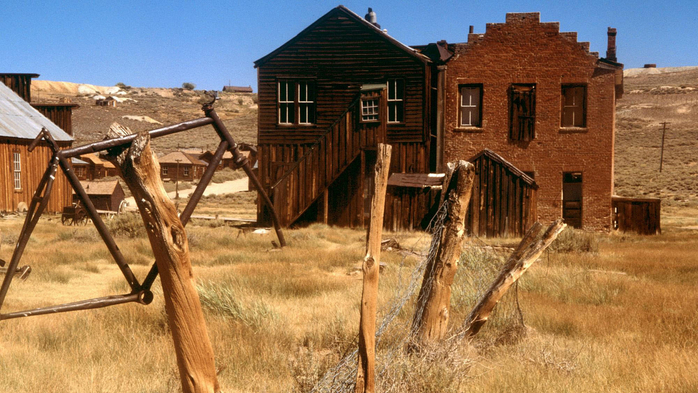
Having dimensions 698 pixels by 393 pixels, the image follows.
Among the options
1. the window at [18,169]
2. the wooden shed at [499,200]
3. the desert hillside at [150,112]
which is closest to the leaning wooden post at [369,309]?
the wooden shed at [499,200]

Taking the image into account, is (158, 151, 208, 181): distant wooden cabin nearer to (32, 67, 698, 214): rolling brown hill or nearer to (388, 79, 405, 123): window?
(32, 67, 698, 214): rolling brown hill

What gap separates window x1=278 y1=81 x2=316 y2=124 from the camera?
2295cm

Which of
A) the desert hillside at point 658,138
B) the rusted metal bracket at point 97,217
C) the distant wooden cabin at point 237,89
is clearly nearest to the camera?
the rusted metal bracket at point 97,217

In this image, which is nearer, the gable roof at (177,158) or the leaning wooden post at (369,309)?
the leaning wooden post at (369,309)

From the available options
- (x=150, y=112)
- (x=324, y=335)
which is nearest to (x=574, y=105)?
(x=324, y=335)

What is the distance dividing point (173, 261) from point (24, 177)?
2551 cm

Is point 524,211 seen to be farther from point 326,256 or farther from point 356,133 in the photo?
point 326,256

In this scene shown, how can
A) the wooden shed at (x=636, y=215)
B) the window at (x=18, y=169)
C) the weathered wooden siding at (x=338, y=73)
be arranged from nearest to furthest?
the wooden shed at (x=636, y=215)
the weathered wooden siding at (x=338, y=73)
the window at (x=18, y=169)

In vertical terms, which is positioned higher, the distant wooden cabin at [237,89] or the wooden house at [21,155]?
the distant wooden cabin at [237,89]

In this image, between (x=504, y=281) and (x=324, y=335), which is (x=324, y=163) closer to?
(x=324, y=335)

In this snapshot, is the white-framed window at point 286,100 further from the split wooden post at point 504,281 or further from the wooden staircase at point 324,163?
the split wooden post at point 504,281

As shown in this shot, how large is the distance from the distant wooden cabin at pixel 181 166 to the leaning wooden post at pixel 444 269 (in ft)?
181

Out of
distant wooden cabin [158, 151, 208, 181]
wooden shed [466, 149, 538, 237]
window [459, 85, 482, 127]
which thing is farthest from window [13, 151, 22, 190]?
distant wooden cabin [158, 151, 208, 181]

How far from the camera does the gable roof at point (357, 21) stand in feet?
72.2
